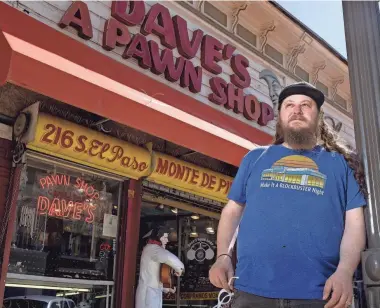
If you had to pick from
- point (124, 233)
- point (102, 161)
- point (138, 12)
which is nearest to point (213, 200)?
point (124, 233)

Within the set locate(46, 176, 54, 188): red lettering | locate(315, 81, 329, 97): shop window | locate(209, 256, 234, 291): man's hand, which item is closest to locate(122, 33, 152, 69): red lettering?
locate(46, 176, 54, 188): red lettering

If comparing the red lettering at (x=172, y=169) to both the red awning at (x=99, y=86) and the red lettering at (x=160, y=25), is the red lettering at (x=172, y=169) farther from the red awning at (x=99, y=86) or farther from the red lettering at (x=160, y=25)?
the red lettering at (x=160, y=25)

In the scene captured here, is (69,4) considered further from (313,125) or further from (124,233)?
(313,125)

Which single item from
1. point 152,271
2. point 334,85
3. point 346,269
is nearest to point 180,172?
point 152,271

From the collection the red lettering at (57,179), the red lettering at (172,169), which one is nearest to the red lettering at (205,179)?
the red lettering at (172,169)

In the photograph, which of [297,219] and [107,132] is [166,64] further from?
[297,219]

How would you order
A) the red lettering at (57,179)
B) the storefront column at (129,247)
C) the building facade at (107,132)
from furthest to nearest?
the storefront column at (129,247) → the red lettering at (57,179) → the building facade at (107,132)

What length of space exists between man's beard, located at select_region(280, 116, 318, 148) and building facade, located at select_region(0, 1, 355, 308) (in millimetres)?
1936

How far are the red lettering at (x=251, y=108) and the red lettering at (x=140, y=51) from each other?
2.16m

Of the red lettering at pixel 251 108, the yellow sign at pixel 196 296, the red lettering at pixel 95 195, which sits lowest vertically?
the yellow sign at pixel 196 296

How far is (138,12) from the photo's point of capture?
6.28 m

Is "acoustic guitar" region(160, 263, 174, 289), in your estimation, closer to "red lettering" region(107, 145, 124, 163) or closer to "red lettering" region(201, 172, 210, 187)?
"red lettering" region(201, 172, 210, 187)

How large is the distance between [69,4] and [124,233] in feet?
9.69

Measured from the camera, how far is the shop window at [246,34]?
8.45 m
